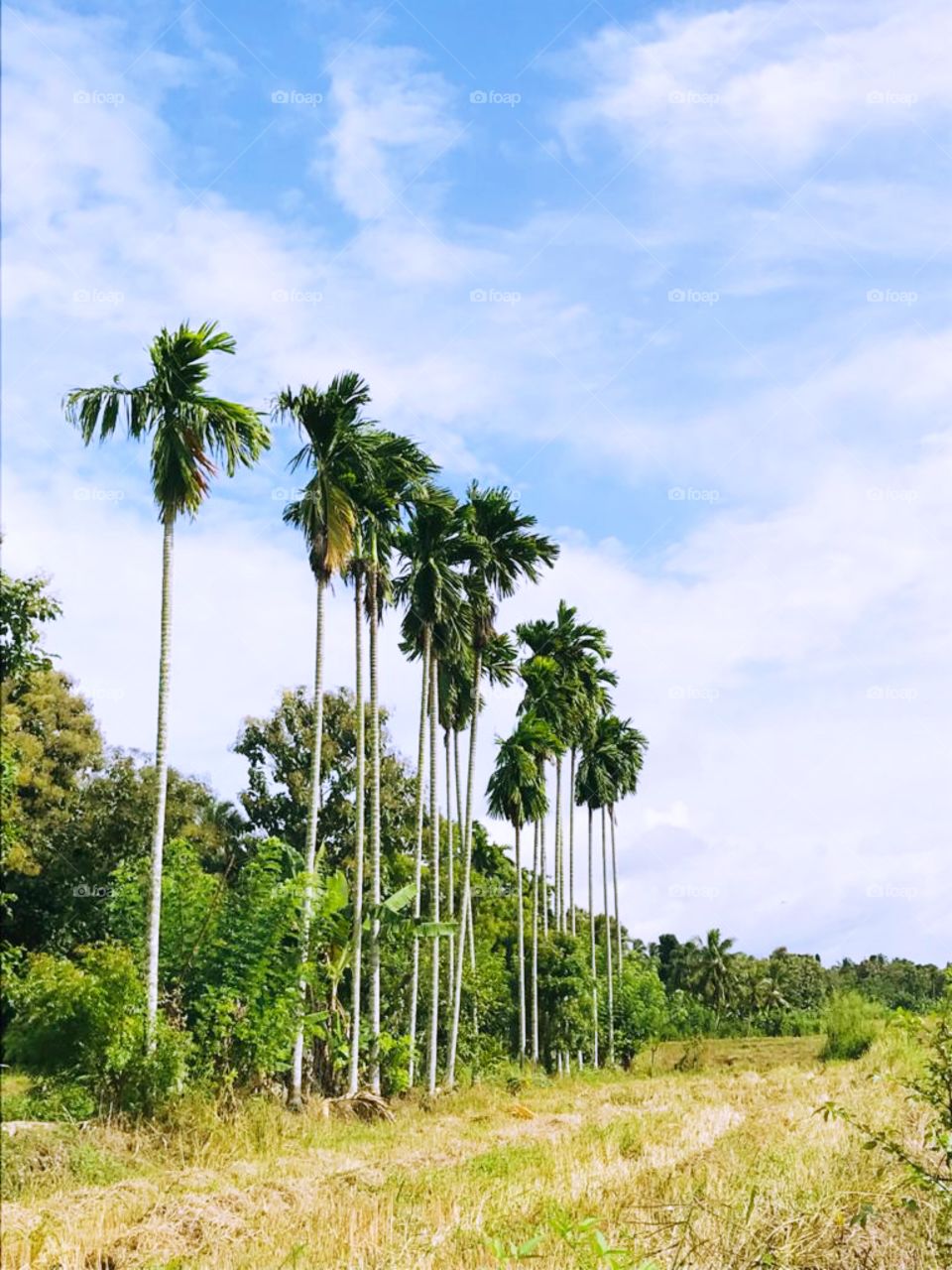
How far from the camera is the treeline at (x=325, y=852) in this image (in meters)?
19.0

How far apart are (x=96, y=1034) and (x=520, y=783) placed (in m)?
26.6


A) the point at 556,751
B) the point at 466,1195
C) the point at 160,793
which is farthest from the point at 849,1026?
the point at 466,1195

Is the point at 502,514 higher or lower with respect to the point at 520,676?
higher

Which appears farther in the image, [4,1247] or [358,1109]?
[358,1109]

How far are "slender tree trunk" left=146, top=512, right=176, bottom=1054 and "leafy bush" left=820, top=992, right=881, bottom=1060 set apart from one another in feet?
99.0

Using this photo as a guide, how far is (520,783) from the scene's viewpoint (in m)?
42.7

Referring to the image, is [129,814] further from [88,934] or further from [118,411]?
[118,411]

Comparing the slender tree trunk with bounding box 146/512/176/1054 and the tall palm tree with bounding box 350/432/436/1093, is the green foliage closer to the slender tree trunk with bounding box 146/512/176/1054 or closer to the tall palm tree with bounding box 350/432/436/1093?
the slender tree trunk with bounding box 146/512/176/1054

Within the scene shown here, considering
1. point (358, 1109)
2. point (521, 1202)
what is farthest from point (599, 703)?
point (521, 1202)

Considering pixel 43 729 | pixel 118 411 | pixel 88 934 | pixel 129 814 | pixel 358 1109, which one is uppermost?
pixel 118 411

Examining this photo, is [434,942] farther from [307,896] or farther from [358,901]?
[307,896]

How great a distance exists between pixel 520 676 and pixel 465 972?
37.8 feet

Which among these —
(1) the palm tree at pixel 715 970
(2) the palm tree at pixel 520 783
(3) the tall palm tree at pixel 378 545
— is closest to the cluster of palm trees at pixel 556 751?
(2) the palm tree at pixel 520 783

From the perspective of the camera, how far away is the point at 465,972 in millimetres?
38969
